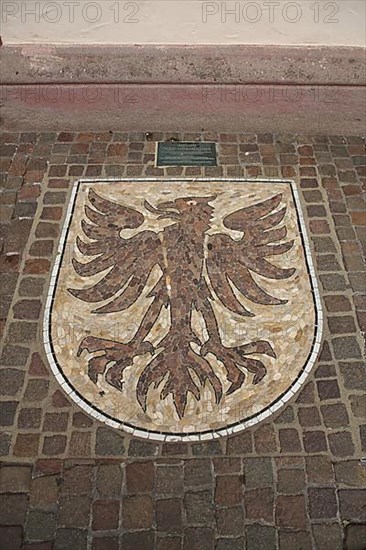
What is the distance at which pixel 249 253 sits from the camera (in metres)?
4.27

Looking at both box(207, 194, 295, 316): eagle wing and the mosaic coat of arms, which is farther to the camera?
box(207, 194, 295, 316): eagle wing

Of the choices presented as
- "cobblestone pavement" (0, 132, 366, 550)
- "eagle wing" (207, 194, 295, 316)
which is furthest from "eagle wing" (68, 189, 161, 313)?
"eagle wing" (207, 194, 295, 316)

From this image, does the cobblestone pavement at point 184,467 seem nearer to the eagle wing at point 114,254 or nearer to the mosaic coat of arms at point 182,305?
the mosaic coat of arms at point 182,305

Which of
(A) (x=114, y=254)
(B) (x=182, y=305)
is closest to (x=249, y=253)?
(B) (x=182, y=305)

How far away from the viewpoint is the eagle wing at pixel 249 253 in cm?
402

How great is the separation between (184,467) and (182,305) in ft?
3.72

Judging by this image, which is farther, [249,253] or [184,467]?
[249,253]

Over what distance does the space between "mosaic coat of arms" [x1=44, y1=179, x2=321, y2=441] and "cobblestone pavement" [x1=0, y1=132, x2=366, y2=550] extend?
0.42 feet

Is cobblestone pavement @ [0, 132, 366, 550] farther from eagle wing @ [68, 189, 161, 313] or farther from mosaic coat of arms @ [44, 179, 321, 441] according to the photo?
eagle wing @ [68, 189, 161, 313]

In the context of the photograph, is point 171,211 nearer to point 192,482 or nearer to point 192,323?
point 192,323

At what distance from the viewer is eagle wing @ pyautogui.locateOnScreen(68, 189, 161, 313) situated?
4004 mm

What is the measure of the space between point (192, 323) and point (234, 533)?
1.35 metres

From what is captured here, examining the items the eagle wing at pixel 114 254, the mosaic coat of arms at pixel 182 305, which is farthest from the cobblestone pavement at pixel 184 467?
the eagle wing at pixel 114 254

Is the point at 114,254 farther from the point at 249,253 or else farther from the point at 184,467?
the point at 184,467
